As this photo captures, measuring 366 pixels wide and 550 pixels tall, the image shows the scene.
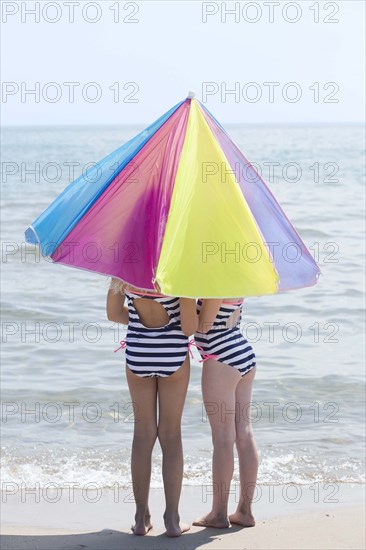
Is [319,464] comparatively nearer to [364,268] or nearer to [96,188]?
Answer: [96,188]

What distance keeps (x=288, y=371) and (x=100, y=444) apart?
2.17 metres

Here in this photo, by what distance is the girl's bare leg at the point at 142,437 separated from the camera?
4.19 metres

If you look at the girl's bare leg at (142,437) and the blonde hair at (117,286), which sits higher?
the blonde hair at (117,286)

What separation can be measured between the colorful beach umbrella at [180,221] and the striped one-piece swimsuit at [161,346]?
354mm

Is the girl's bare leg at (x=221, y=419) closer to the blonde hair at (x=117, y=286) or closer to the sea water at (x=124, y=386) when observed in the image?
the sea water at (x=124, y=386)

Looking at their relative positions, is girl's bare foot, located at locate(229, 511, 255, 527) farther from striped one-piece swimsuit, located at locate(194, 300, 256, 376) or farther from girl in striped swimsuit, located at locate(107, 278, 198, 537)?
striped one-piece swimsuit, located at locate(194, 300, 256, 376)

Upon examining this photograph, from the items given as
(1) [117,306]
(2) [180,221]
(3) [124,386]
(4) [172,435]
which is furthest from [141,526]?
(3) [124,386]

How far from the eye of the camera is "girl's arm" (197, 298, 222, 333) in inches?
160

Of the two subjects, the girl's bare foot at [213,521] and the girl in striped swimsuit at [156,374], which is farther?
the girl's bare foot at [213,521]

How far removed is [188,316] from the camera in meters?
4.04

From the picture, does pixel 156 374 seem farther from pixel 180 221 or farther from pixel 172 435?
pixel 180 221

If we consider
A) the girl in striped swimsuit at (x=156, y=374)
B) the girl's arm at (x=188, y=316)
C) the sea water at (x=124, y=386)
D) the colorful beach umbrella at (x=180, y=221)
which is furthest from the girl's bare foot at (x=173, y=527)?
the colorful beach umbrella at (x=180, y=221)

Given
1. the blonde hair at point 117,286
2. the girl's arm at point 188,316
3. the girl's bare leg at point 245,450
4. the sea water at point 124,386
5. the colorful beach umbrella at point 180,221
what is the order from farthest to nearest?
the sea water at point 124,386 < the girl's bare leg at point 245,450 < the blonde hair at point 117,286 < the girl's arm at point 188,316 < the colorful beach umbrella at point 180,221

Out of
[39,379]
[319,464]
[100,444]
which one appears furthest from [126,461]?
[39,379]
